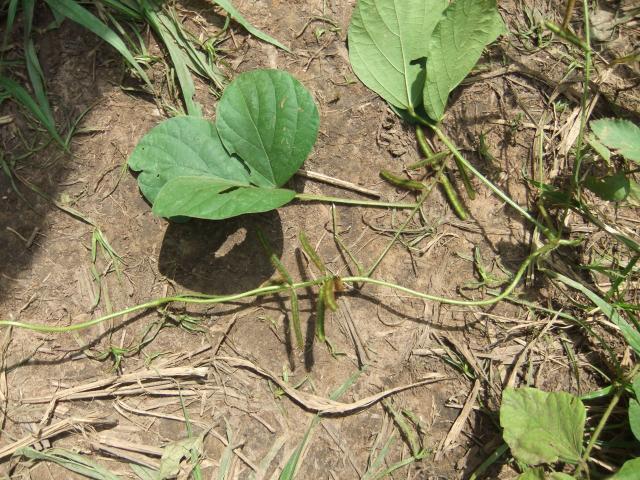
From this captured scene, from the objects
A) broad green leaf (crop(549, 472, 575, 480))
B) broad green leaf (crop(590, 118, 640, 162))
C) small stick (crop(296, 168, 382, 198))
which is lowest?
broad green leaf (crop(549, 472, 575, 480))

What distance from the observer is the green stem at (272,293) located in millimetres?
1819

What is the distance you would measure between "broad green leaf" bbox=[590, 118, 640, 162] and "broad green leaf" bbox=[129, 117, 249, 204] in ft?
3.56

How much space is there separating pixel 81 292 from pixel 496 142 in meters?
1.48

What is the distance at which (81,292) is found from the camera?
74.9 inches

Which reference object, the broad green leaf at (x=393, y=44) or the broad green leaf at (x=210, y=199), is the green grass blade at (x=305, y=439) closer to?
the broad green leaf at (x=210, y=199)

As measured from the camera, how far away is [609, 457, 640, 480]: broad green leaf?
1690mm

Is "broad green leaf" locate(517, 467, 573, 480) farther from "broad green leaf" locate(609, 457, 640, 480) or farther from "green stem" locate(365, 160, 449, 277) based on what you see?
"green stem" locate(365, 160, 449, 277)

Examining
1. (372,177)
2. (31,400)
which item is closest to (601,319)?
(372,177)

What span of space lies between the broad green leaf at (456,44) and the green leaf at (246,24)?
0.51 meters

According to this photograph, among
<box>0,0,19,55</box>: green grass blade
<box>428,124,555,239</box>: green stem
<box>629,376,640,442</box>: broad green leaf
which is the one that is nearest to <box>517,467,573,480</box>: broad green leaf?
<box>629,376,640,442</box>: broad green leaf

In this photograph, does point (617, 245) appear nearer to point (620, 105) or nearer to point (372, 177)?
point (620, 105)

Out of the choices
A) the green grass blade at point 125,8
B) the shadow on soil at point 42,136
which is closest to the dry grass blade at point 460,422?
the shadow on soil at point 42,136

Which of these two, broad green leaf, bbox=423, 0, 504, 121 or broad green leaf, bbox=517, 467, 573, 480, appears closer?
broad green leaf, bbox=517, 467, 573, 480

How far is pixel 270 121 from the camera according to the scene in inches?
72.2
